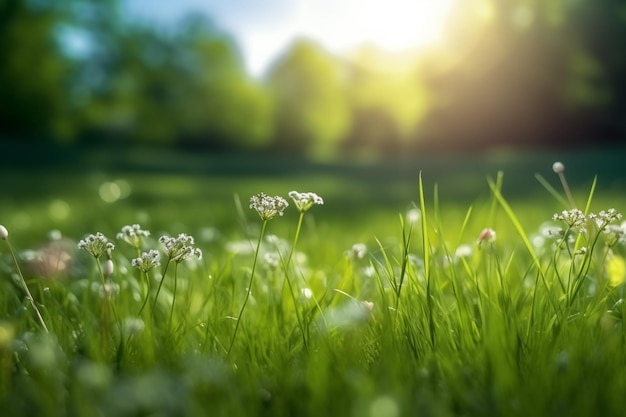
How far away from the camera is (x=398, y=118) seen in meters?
34.6

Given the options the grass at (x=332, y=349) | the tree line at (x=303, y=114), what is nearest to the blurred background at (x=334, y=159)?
the tree line at (x=303, y=114)

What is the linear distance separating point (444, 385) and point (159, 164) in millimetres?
18445

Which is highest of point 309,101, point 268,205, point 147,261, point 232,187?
point 309,101

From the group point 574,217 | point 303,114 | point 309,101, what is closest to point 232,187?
point 574,217

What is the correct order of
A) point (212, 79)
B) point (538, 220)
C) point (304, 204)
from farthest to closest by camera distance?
point (212, 79) → point (538, 220) → point (304, 204)

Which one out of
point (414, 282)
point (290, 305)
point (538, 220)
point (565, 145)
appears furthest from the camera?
point (565, 145)

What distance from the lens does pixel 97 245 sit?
4.49 ft

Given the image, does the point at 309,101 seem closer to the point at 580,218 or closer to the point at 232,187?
the point at 232,187

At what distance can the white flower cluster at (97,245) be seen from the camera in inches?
51.9

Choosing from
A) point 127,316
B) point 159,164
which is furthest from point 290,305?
point 159,164

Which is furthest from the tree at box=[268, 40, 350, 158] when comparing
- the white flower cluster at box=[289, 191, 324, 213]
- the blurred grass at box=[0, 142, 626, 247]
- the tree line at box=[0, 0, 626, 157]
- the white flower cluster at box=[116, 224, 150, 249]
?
the white flower cluster at box=[289, 191, 324, 213]

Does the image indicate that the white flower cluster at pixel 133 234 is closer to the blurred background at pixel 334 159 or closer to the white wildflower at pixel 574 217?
the white wildflower at pixel 574 217

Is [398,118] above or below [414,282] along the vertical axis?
above

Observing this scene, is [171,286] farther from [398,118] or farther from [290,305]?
[398,118]
